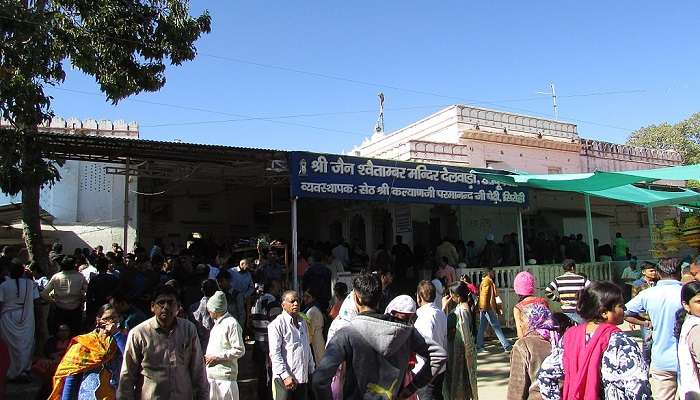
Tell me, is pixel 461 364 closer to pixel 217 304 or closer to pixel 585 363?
pixel 217 304

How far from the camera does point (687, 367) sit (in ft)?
10.5

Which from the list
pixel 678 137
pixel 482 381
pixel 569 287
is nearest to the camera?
pixel 569 287

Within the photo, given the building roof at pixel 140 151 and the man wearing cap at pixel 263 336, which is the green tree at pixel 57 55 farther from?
the man wearing cap at pixel 263 336

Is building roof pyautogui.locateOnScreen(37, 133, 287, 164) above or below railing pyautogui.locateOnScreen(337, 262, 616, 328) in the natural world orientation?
above

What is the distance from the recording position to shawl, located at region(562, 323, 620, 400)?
2514 millimetres

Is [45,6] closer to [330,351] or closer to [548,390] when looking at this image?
[330,351]

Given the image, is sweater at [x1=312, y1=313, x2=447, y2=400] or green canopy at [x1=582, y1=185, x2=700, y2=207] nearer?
sweater at [x1=312, y1=313, x2=447, y2=400]

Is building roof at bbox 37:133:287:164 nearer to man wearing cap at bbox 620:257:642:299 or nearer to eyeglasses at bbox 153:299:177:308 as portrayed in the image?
eyeglasses at bbox 153:299:177:308

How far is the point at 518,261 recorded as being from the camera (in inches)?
495

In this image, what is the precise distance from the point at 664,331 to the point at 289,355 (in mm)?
3157

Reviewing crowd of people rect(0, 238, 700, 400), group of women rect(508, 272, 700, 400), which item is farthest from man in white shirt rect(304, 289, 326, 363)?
group of women rect(508, 272, 700, 400)

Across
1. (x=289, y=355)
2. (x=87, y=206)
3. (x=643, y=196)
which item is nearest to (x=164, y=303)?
(x=289, y=355)

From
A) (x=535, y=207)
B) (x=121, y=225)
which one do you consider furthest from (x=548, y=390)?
(x=535, y=207)

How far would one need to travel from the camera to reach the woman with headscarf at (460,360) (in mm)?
4848
